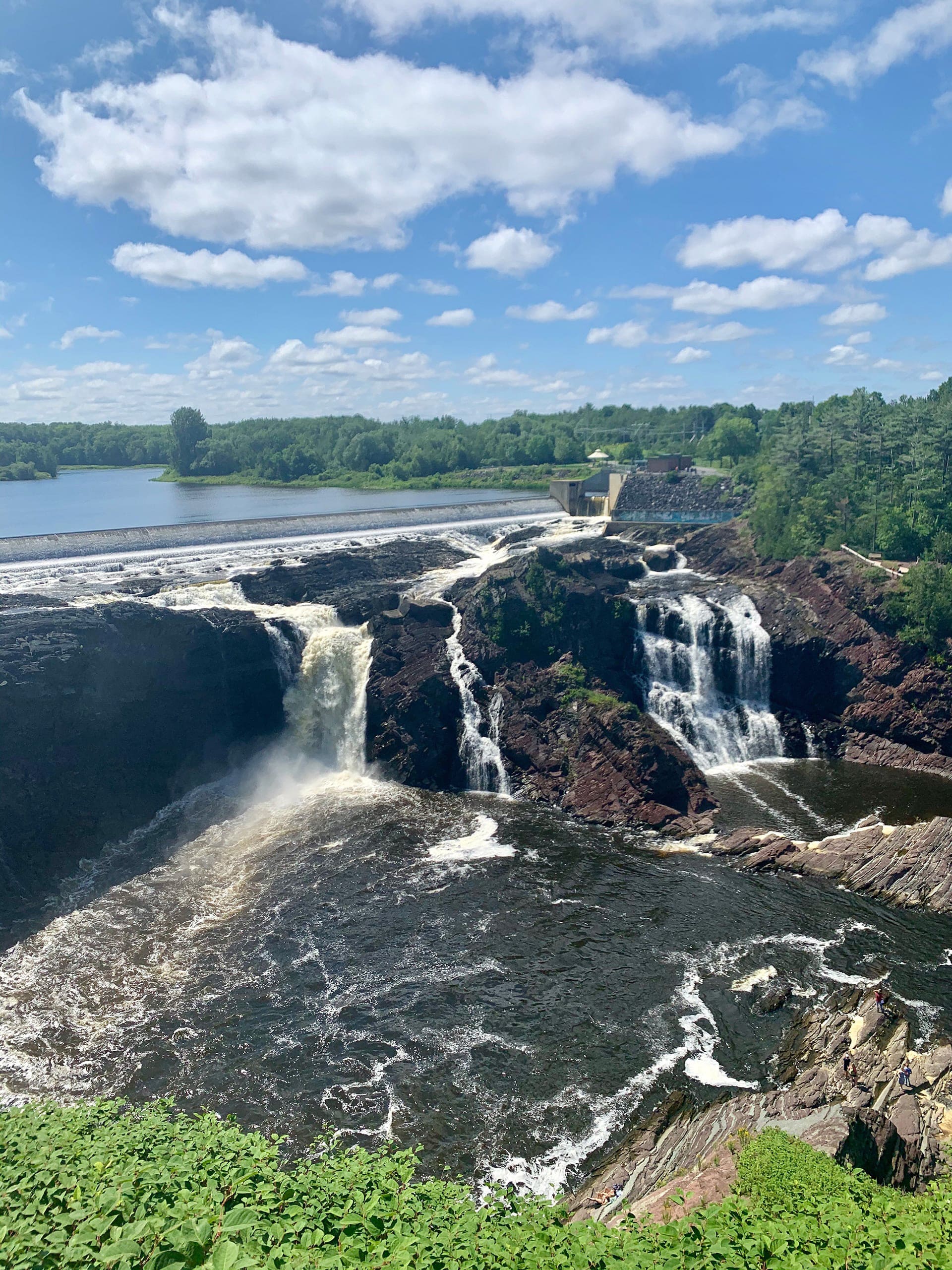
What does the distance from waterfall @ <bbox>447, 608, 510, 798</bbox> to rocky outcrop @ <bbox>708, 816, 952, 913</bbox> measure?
44.1 feet

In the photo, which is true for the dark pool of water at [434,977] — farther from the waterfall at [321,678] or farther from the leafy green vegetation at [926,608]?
the leafy green vegetation at [926,608]

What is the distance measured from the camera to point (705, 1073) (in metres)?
26.5

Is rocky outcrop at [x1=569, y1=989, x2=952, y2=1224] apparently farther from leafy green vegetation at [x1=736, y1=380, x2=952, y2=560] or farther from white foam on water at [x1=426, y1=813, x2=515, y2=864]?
leafy green vegetation at [x1=736, y1=380, x2=952, y2=560]

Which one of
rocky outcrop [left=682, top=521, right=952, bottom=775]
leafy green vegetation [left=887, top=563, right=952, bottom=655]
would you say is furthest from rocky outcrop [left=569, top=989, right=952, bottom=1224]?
leafy green vegetation [left=887, top=563, right=952, bottom=655]

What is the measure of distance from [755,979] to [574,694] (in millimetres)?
22911

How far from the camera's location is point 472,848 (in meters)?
40.8

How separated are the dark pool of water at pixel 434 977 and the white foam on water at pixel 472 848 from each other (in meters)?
0.15

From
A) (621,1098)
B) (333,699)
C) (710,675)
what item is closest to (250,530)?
(333,699)

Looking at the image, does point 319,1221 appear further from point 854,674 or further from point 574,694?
point 854,674

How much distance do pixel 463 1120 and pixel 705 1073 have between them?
8.07 meters

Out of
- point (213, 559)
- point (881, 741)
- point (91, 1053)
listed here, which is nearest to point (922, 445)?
point (881, 741)

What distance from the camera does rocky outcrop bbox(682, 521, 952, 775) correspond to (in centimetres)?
5081

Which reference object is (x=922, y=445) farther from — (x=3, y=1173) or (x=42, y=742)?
(x=3, y=1173)

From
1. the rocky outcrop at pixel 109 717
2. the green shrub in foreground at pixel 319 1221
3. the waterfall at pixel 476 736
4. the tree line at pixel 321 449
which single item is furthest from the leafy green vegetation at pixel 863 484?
the tree line at pixel 321 449
